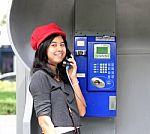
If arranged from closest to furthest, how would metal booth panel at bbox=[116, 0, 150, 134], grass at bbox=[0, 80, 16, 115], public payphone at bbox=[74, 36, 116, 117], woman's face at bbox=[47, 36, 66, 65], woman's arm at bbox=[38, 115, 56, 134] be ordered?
woman's arm at bbox=[38, 115, 56, 134] → woman's face at bbox=[47, 36, 66, 65] → public payphone at bbox=[74, 36, 116, 117] → metal booth panel at bbox=[116, 0, 150, 134] → grass at bbox=[0, 80, 16, 115]

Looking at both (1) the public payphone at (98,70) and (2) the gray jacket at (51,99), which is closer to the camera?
(2) the gray jacket at (51,99)

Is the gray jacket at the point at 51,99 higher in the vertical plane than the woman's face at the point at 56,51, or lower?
lower

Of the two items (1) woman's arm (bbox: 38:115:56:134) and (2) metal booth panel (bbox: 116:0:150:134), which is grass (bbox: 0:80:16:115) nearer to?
(2) metal booth panel (bbox: 116:0:150:134)

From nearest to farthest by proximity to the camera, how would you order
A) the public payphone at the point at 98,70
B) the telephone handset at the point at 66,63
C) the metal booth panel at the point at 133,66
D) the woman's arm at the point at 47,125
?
the woman's arm at the point at 47,125 < the telephone handset at the point at 66,63 < the public payphone at the point at 98,70 < the metal booth panel at the point at 133,66

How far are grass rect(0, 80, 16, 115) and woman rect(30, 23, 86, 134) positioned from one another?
721 centimetres

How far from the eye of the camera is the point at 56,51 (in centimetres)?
231

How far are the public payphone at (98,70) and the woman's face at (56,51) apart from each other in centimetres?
58

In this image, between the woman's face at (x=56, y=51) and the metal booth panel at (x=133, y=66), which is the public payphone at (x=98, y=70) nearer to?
the metal booth panel at (x=133, y=66)

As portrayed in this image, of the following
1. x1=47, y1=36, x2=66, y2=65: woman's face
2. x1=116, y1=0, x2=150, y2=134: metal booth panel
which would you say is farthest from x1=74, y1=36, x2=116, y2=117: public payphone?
x1=47, y1=36, x2=66, y2=65: woman's face

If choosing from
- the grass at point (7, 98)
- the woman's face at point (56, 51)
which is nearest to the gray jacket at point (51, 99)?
the woman's face at point (56, 51)

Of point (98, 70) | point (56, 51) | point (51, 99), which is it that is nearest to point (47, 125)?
point (51, 99)

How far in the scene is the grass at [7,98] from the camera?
9.49 metres

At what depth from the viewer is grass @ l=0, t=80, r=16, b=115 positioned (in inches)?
374

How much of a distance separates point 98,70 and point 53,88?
753mm
